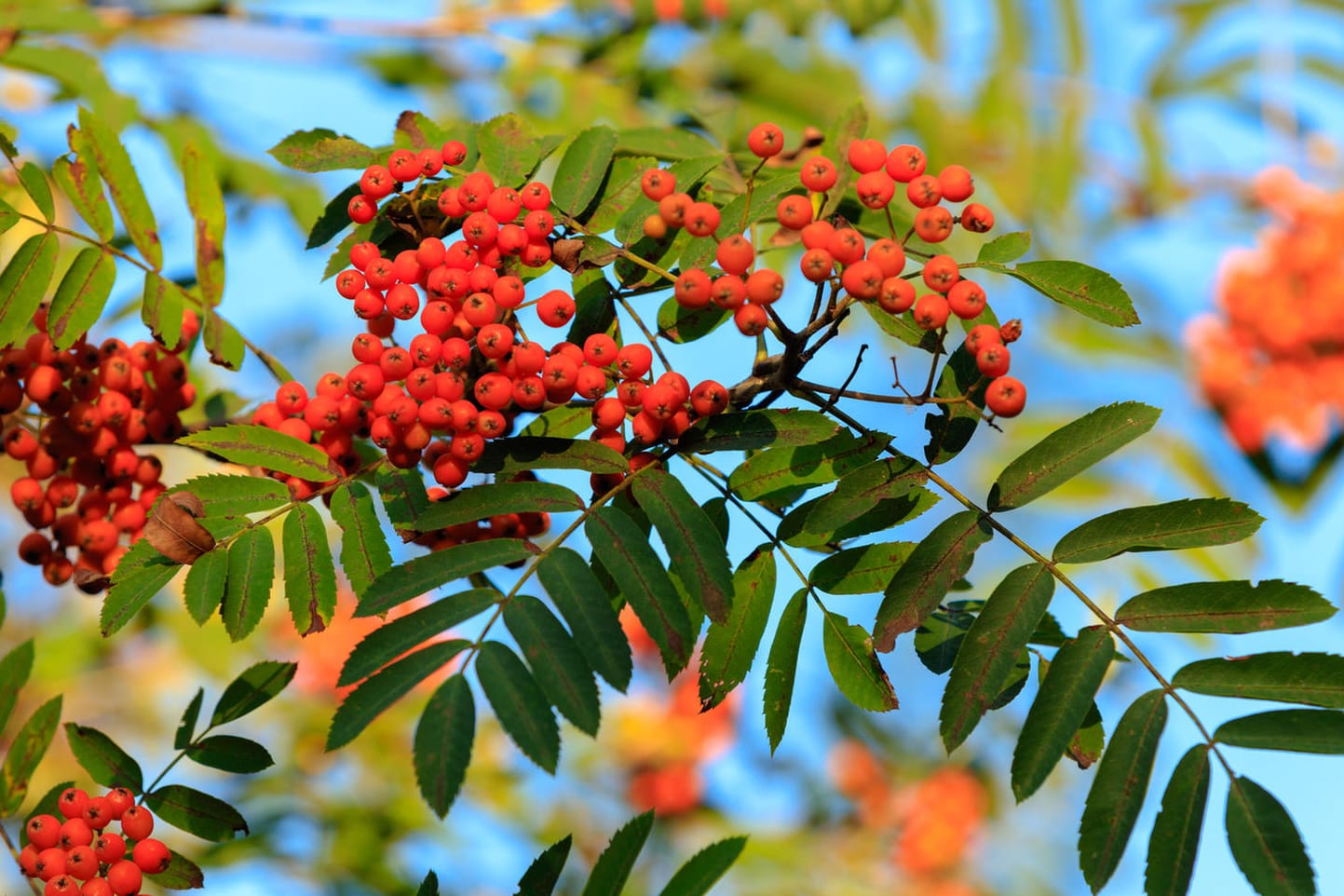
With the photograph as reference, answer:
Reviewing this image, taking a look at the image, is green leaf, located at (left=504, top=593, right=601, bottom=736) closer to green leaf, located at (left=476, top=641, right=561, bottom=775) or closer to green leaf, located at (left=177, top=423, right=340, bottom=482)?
green leaf, located at (left=476, top=641, right=561, bottom=775)

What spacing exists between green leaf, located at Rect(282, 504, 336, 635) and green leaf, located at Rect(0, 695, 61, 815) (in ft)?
1.51

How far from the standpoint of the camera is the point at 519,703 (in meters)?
1.26

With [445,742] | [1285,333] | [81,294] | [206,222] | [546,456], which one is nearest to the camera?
[445,742]

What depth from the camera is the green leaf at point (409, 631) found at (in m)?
1.28

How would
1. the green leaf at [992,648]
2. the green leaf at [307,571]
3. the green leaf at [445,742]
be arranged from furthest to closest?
the green leaf at [307,571], the green leaf at [992,648], the green leaf at [445,742]

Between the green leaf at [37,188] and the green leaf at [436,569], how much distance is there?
32.4 inches

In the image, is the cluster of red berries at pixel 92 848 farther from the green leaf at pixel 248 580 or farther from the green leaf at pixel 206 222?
the green leaf at pixel 206 222

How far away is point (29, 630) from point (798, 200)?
154 inches

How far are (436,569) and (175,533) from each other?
354mm

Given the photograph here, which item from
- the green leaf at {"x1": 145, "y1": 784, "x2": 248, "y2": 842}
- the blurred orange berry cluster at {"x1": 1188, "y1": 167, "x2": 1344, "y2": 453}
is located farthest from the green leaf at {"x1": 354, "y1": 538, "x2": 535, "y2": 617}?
the blurred orange berry cluster at {"x1": 1188, "y1": 167, "x2": 1344, "y2": 453}

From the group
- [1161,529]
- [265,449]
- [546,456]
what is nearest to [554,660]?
[546,456]

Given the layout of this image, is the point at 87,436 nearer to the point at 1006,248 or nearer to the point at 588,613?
the point at 588,613

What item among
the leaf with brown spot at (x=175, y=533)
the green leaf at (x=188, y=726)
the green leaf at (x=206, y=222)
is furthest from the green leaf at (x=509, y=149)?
the green leaf at (x=188, y=726)

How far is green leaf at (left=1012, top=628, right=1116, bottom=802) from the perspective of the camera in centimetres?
129
